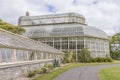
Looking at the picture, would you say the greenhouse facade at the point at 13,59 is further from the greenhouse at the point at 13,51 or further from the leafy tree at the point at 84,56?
the leafy tree at the point at 84,56

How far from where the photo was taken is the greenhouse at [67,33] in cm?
4288

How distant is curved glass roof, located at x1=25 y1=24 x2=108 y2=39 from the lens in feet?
142

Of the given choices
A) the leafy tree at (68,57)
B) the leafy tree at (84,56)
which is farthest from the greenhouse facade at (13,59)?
the leafy tree at (84,56)

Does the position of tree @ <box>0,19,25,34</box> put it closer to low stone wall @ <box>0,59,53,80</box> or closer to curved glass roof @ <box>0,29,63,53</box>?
curved glass roof @ <box>0,29,63,53</box>

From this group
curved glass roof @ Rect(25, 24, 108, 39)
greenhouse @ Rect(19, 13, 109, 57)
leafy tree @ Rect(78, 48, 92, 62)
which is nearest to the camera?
leafy tree @ Rect(78, 48, 92, 62)

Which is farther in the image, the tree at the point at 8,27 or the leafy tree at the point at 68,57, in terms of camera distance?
the leafy tree at the point at 68,57

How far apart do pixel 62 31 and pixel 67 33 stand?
159 centimetres

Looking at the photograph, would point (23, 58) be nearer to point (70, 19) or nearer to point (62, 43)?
point (62, 43)

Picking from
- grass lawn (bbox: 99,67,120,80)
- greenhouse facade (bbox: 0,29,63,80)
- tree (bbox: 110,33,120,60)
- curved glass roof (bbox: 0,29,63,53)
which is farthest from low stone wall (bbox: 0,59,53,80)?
tree (bbox: 110,33,120,60)

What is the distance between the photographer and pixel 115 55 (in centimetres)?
5803

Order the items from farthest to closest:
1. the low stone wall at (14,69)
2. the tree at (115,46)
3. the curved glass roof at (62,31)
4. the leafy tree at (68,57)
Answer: the tree at (115,46) → the curved glass roof at (62,31) → the leafy tree at (68,57) → the low stone wall at (14,69)

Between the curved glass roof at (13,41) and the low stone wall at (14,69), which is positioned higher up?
the curved glass roof at (13,41)

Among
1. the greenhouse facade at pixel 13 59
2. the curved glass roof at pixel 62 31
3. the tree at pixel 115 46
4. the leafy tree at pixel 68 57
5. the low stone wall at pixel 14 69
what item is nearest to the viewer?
the low stone wall at pixel 14 69

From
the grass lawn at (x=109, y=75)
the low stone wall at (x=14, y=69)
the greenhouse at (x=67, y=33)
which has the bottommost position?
the grass lawn at (x=109, y=75)
